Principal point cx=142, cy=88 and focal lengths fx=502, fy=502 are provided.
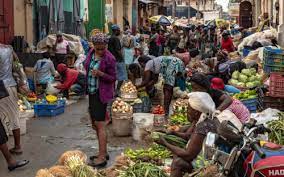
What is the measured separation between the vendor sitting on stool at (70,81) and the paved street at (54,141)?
5.38 feet

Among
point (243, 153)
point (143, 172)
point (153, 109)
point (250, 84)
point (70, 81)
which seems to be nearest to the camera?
point (243, 153)

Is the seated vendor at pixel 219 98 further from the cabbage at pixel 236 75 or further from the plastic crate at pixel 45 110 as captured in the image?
the cabbage at pixel 236 75

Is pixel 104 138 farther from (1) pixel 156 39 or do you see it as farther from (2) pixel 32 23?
(1) pixel 156 39

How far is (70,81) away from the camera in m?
12.6

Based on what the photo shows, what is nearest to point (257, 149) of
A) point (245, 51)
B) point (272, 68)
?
point (272, 68)

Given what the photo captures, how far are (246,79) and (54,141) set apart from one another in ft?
17.2

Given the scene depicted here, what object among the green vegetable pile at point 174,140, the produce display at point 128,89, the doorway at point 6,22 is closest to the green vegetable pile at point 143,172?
the green vegetable pile at point 174,140

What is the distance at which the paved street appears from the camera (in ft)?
24.0

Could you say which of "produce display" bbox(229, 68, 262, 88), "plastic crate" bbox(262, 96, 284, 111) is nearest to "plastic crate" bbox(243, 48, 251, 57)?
"produce display" bbox(229, 68, 262, 88)

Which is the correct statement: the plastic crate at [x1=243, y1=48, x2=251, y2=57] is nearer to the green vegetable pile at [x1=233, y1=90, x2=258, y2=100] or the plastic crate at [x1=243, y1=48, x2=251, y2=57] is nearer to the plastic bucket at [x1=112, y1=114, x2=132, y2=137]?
the green vegetable pile at [x1=233, y1=90, x2=258, y2=100]

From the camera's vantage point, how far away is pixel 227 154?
12.7ft

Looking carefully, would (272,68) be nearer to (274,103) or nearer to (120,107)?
(274,103)

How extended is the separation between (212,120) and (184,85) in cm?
789

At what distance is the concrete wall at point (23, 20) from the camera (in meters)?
15.0
